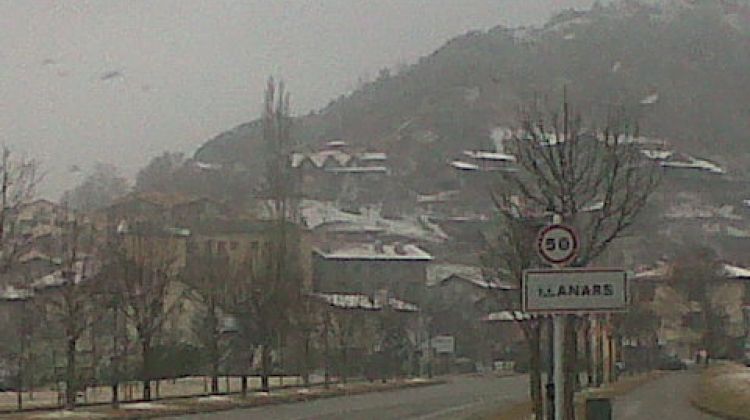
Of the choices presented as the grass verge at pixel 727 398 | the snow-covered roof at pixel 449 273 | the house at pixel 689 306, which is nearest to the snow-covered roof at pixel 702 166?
the house at pixel 689 306

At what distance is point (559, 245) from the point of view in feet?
47.3

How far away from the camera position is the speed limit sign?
14.4 m

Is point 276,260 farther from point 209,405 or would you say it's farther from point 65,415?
point 65,415

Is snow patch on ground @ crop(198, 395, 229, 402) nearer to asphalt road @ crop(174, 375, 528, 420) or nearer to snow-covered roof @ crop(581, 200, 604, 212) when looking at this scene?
asphalt road @ crop(174, 375, 528, 420)

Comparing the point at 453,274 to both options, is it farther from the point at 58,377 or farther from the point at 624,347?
the point at 58,377

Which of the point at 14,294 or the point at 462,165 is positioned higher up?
the point at 462,165

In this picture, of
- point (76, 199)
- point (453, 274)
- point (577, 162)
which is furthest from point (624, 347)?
point (577, 162)

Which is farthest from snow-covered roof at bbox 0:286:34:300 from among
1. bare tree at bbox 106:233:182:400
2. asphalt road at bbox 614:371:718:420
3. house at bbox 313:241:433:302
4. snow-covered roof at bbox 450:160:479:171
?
snow-covered roof at bbox 450:160:479:171

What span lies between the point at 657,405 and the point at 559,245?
34.7 meters

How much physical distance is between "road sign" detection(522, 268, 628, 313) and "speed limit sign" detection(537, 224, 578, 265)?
75 cm

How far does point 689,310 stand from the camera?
98188mm

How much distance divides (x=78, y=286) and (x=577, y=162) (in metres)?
22.0

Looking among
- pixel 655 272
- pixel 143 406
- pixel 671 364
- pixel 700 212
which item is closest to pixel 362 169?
pixel 700 212

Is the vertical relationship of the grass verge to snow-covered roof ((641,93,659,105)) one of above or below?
below
